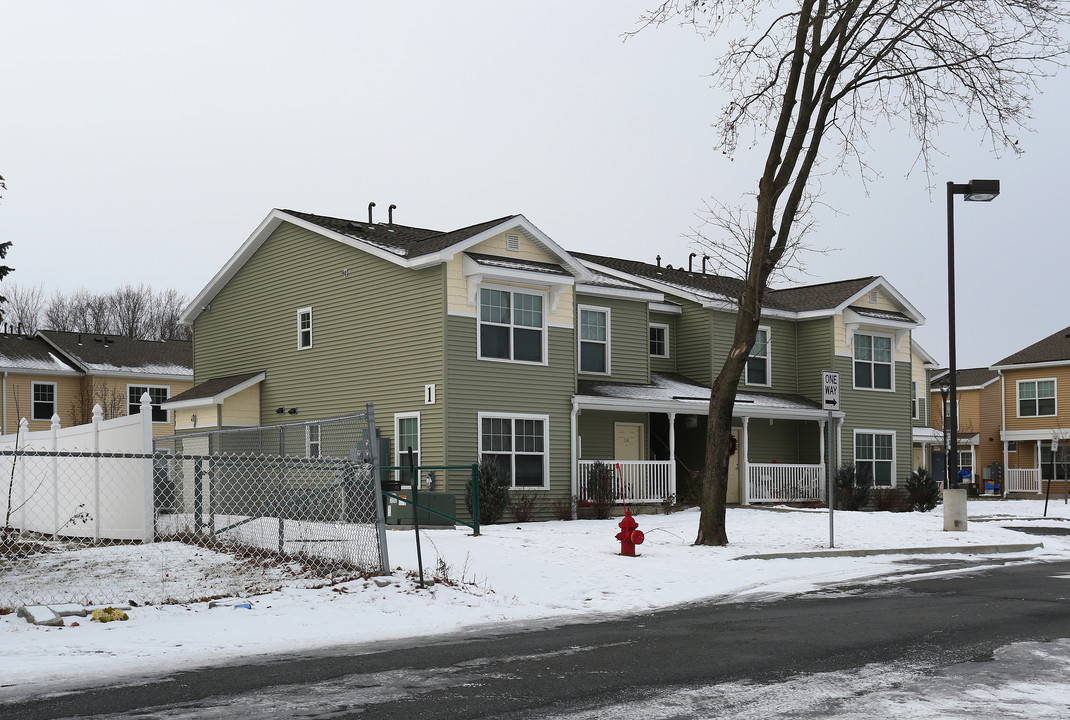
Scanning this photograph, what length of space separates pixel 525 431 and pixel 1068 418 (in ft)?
104

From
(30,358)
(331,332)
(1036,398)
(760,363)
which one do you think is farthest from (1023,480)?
(30,358)

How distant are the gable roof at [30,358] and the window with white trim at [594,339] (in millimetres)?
24213

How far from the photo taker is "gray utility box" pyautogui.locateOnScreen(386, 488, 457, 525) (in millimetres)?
21516

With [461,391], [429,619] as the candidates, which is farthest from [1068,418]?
[429,619]

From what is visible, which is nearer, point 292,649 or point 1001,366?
point 292,649

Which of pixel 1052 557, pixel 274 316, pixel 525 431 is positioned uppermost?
pixel 274 316

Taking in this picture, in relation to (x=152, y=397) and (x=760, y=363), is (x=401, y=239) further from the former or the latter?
(x=152, y=397)

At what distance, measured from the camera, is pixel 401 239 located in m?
27.3

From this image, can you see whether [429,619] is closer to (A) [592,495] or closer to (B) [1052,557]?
(B) [1052,557]

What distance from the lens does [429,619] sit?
1059 cm

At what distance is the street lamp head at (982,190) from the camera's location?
69.6ft

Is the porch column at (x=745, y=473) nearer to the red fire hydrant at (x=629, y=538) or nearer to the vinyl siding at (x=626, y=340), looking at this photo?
the vinyl siding at (x=626, y=340)

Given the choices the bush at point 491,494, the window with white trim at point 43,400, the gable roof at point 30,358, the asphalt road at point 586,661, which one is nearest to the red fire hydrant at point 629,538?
the asphalt road at point 586,661

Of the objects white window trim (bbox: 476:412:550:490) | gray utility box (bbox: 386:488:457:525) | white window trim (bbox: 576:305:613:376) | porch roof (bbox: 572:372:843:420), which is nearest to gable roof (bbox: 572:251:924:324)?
porch roof (bbox: 572:372:843:420)
